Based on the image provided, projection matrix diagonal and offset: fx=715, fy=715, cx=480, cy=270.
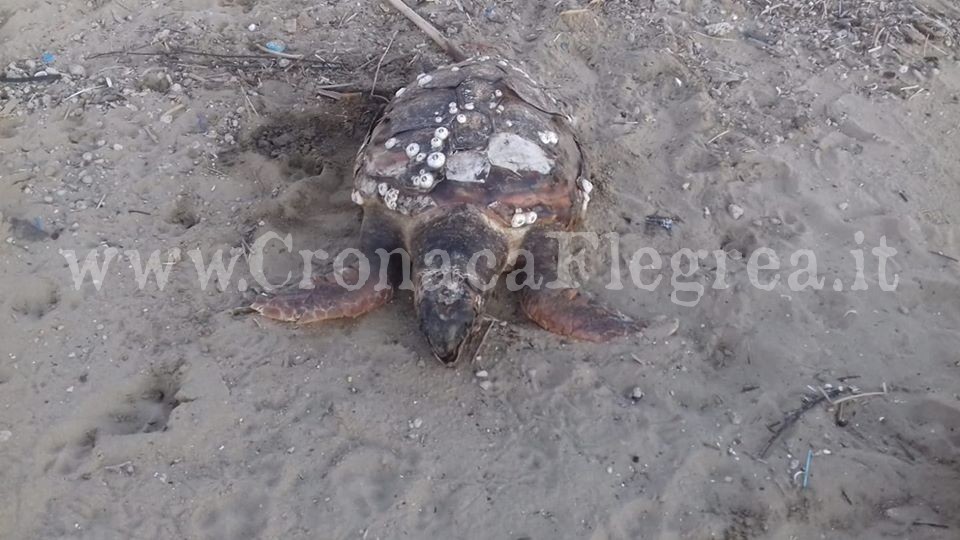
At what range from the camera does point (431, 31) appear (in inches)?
157

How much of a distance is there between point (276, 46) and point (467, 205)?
1.73m

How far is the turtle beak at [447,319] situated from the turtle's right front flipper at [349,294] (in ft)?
0.92

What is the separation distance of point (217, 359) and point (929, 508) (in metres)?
2.51

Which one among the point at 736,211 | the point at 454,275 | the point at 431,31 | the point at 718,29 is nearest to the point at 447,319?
the point at 454,275

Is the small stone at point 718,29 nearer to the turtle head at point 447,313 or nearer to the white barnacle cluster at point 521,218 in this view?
the white barnacle cluster at point 521,218

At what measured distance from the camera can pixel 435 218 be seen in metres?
3.01

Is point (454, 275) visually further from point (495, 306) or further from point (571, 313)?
point (571, 313)

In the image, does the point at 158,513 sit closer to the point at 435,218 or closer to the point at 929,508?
the point at 435,218

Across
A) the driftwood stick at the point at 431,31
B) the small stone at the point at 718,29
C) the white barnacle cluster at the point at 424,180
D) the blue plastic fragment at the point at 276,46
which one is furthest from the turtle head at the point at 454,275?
the small stone at the point at 718,29

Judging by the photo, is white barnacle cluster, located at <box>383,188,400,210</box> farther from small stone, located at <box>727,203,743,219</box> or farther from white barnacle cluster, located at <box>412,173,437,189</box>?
small stone, located at <box>727,203,743,219</box>

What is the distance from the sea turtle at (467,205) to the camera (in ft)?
9.25

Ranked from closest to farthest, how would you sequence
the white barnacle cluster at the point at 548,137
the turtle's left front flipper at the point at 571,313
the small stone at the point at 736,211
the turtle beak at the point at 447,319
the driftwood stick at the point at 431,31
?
the turtle beak at the point at 447,319, the turtle's left front flipper at the point at 571,313, the white barnacle cluster at the point at 548,137, the small stone at the point at 736,211, the driftwood stick at the point at 431,31

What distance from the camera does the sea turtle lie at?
2820 mm

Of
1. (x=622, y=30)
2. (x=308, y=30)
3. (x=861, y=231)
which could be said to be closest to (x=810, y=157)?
(x=861, y=231)
